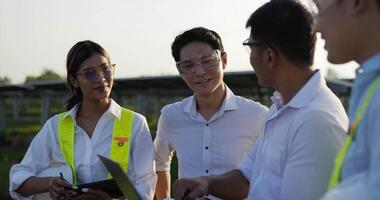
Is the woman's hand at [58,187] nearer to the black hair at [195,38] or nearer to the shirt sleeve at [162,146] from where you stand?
the shirt sleeve at [162,146]

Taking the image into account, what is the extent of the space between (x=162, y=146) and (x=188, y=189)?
3.75ft

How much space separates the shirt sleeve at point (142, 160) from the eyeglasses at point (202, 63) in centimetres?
42

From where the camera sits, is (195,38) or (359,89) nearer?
(359,89)

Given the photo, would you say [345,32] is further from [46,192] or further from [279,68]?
[46,192]

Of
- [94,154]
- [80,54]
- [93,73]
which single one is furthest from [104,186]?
[80,54]

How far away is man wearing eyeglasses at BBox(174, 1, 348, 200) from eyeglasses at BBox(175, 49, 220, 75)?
0.99 metres

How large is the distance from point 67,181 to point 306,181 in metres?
1.63

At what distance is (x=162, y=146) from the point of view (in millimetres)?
3939

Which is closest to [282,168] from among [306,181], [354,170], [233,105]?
[306,181]

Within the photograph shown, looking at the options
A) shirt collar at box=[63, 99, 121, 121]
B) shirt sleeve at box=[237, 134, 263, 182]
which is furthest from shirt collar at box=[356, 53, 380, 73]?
shirt collar at box=[63, 99, 121, 121]

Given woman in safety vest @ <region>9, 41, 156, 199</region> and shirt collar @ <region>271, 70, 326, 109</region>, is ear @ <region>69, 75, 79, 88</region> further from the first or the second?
shirt collar @ <region>271, 70, 326, 109</region>

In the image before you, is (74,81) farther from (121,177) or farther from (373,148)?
(373,148)

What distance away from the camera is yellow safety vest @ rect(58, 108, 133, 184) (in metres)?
3.56

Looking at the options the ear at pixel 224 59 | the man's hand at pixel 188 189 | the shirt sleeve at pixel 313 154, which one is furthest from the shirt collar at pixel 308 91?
the ear at pixel 224 59
